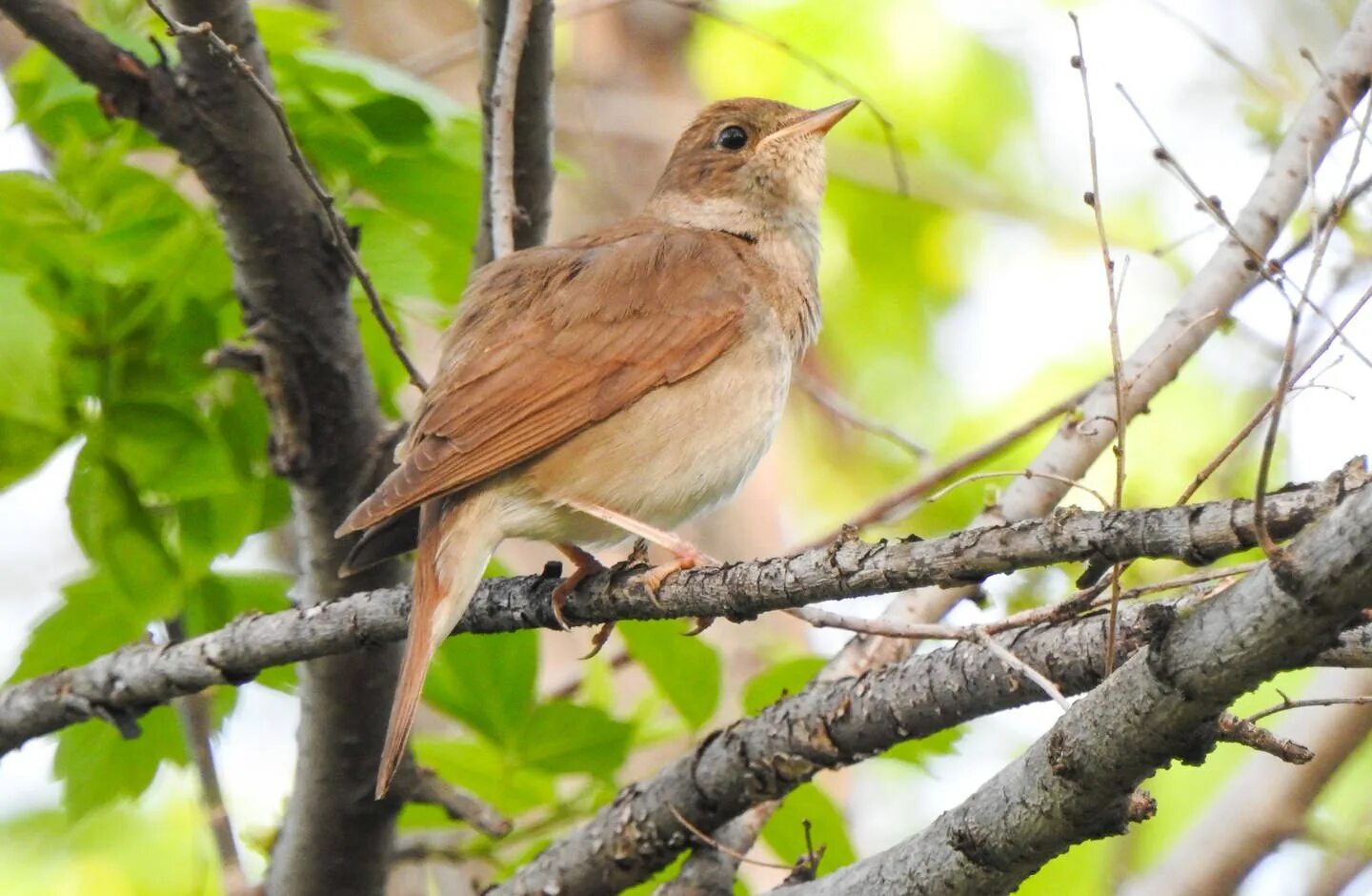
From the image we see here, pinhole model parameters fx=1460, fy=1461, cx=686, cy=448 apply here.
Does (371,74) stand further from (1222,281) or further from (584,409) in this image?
(1222,281)

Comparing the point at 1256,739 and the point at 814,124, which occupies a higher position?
the point at 814,124

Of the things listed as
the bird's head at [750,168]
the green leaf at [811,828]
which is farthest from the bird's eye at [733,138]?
the green leaf at [811,828]

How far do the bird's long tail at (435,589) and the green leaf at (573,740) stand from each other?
0.54 meters

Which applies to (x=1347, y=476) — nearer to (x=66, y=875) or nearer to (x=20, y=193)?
(x=20, y=193)

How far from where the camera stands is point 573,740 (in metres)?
4.16

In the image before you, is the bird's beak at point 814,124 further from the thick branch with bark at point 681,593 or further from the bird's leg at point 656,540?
the thick branch with bark at point 681,593

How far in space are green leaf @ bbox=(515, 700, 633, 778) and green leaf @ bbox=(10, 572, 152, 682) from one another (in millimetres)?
1200

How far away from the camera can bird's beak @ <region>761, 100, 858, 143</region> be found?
531 centimetres

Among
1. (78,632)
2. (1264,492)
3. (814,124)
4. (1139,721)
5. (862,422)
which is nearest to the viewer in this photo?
(1264,492)

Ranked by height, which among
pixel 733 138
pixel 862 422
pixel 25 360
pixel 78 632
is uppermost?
pixel 733 138

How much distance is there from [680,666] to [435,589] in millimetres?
804

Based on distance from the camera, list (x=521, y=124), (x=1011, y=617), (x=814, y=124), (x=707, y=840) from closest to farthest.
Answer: (x=1011, y=617) < (x=707, y=840) < (x=521, y=124) < (x=814, y=124)


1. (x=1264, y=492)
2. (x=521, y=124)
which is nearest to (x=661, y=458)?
(x=521, y=124)

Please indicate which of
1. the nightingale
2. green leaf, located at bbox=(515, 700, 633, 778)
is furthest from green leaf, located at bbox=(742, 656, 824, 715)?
the nightingale
